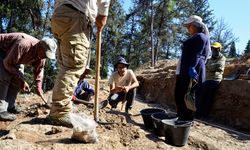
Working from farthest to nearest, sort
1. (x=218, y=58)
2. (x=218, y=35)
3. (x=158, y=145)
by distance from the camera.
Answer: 1. (x=218, y=35)
2. (x=218, y=58)
3. (x=158, y=145)

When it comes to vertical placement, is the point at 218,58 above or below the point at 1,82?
above

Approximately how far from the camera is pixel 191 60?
4.68 m

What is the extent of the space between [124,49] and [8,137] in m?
30.9

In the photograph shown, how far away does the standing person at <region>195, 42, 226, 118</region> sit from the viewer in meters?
6.91

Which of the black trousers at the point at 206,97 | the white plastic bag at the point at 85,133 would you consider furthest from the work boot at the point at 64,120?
the black trousers at the point at 206,97

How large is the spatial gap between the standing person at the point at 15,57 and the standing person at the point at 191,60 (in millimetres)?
1946

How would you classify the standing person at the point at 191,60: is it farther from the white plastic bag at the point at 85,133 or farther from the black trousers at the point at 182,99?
the white plastic bag at the point at 85,133

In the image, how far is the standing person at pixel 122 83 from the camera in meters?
5.75

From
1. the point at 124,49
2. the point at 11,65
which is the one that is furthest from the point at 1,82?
the point at 124,49

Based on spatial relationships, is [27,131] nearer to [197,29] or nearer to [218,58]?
[197,29]

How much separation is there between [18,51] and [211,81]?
453 centimetres

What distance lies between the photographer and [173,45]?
35594 millimetres

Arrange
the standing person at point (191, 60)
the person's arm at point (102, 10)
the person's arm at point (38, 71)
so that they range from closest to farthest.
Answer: the person's arm at point (102, 10)
the standing person at point (191, 60)
the person's arm at point (38, 71)

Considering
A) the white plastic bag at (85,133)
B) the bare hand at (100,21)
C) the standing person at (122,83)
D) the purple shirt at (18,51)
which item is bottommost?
the white plastic bag at (85,133)
